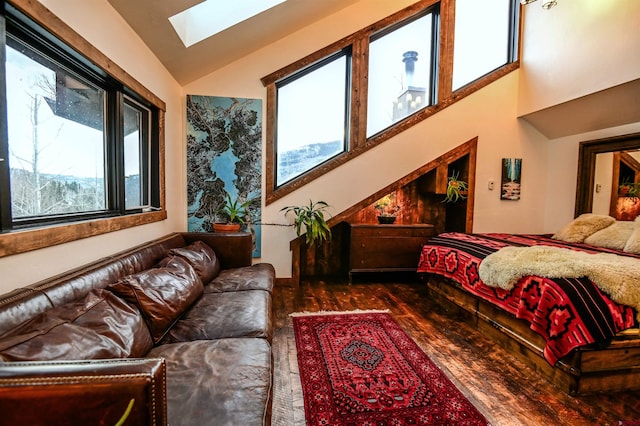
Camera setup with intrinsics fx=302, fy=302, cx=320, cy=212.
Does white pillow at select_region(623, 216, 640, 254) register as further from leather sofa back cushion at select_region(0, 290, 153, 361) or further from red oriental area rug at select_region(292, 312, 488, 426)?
leather sofa back cushion at select_region(0, 290, 153, 361)

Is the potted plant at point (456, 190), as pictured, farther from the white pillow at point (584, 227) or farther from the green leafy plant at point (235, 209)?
the green leafy plant at point (235, 209)

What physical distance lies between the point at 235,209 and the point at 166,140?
3.34 ft

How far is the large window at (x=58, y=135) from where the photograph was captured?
55.2 inches

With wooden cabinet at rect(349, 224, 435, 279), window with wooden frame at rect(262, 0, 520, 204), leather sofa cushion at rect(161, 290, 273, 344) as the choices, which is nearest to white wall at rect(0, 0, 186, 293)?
leather sofa cushion at rect(161, 290, 273, 344)

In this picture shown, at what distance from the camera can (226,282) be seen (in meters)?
2.42

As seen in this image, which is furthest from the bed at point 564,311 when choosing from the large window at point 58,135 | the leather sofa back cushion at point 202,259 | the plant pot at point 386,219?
the large window at point 58,135

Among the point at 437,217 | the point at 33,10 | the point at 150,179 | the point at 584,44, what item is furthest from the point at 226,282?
the point at 584,44

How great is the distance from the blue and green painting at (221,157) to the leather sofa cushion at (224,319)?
5.43 feet

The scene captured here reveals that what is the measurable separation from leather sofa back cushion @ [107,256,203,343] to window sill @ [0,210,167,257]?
365mm

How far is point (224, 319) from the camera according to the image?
173 centimetres

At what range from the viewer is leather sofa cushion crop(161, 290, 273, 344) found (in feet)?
5.20

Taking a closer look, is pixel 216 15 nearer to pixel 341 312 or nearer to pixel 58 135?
pixel 58 135

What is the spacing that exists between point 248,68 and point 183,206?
1776 millimetres

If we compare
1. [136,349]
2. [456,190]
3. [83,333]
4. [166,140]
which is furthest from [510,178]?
[83,333]
